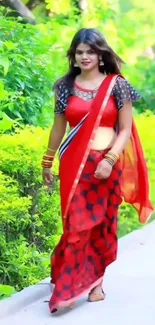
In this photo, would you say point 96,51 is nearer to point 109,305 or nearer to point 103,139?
point 103,139

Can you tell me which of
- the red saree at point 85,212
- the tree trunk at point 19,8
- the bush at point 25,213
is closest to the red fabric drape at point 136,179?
the red saree at point 85,212

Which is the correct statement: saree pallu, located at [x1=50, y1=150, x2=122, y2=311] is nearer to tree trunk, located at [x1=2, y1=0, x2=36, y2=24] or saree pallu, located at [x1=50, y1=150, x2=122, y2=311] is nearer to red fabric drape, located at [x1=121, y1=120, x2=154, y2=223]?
red fabric drape, located at [x1=121, y1=120, x2=154, y2=223]

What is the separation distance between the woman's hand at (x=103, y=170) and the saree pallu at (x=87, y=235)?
120mm

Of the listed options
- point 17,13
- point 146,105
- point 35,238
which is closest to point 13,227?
point 35,238

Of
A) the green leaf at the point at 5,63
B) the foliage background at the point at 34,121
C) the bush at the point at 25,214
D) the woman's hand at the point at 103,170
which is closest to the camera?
the woman's hand at the point at 103,170

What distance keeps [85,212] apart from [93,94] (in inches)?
26.2

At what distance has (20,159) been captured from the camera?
560 cm

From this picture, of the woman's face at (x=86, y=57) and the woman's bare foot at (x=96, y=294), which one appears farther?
the woman's bare foot at (x=96, y=294)

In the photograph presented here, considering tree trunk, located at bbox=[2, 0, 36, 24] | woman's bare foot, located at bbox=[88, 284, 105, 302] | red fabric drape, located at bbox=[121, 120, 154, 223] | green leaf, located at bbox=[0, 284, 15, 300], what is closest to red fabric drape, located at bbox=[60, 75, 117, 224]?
red fabric drape, located at bbox=[121, 120, 154, 223]

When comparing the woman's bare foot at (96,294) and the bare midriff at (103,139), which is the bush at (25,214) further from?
the bare midriff at (103,139)

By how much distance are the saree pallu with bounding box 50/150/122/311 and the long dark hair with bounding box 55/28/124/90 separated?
1.60 feet

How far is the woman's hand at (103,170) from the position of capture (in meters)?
4.52

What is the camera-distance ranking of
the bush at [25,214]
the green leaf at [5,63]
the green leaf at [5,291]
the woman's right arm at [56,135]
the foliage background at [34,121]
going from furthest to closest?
1. the green leaf at [5,63]
2. the foliage background at [34,121]
3. the bush at [25,214]
4. the green leaf at [5,291]
5. the woman's right arm at [56,135]

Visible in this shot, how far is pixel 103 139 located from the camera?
4.67 meters
